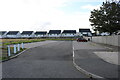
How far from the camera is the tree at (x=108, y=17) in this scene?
25.8 m

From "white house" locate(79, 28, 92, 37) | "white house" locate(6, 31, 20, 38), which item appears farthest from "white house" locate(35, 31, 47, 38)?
"white house" locate(79, 28, 92, 37)

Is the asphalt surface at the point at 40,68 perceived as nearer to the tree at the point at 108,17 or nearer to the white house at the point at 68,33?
the tree at the point at 108,17

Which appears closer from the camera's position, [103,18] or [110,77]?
[110,77]

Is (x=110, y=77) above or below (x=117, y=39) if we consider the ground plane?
below

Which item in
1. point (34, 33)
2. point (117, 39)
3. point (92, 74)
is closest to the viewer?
point (92, 74)

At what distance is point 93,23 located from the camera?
30.5 metres

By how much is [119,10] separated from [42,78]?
930 inches

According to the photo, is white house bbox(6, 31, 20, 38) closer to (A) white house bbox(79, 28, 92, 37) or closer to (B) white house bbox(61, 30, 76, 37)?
(B) white house bbox(61, 30, 76, 37)

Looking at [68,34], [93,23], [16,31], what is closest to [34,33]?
[16,31]

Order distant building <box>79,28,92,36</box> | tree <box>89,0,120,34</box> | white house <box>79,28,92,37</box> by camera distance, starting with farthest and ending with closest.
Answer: distant building <box>79,28,92,36</box> → white house <box>79,28,92,37</box> → tree <box>89,0,120,34</box>

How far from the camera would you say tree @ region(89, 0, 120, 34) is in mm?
25844

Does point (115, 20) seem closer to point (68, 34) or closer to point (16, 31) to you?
point (68, 34)

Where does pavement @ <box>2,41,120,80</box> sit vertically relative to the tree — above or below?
below

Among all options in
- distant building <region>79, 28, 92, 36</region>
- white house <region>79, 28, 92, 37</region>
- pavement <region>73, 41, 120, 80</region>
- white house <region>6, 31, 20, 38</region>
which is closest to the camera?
pavement <region>73, 41, 120, 80</region>
